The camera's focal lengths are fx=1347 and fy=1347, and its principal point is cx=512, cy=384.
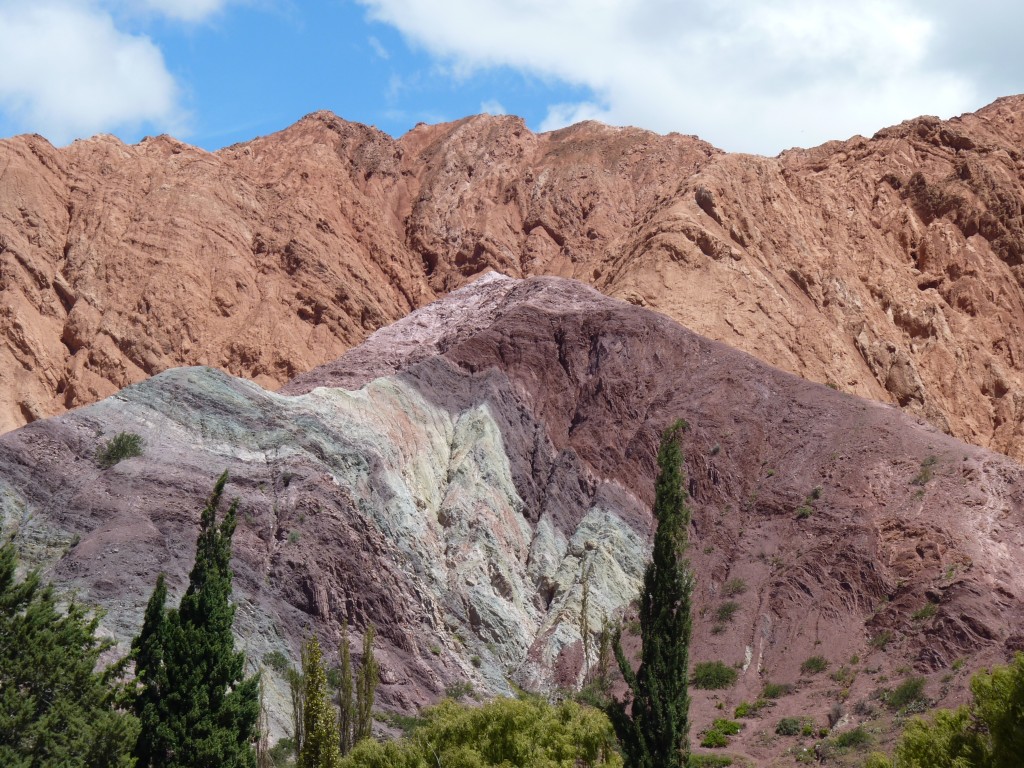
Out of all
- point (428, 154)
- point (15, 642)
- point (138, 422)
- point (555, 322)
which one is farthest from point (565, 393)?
point (428, 154)

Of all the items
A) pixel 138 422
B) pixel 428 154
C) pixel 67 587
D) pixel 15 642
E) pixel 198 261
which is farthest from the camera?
pixel 428 154

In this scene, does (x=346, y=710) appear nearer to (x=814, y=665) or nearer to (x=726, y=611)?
(x=814, y=665)

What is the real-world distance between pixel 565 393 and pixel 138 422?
53.8 feet

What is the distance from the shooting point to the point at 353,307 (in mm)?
64375

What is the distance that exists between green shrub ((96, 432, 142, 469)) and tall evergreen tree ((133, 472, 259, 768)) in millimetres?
13582

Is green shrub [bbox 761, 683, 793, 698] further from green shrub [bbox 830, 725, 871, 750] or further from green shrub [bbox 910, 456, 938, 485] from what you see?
green shrub [bbox 910, 456, 938, 485]

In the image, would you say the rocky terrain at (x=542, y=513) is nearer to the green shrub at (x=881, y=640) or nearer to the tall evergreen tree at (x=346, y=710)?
the green shrub at (x=881, y=640)

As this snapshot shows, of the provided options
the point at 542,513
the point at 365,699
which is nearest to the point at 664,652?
the point at 365,699

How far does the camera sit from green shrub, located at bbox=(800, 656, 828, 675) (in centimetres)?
3691

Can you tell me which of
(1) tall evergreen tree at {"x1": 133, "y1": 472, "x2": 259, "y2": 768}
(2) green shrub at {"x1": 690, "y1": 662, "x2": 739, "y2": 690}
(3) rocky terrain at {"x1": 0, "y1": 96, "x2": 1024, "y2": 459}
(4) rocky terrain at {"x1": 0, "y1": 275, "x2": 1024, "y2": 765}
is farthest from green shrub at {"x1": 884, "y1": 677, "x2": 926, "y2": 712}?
(3) rocky terrain at {"x1": 0, "y1": 96, "x2": 1024, "y2": 459}

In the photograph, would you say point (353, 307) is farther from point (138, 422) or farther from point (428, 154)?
point (138, 422)

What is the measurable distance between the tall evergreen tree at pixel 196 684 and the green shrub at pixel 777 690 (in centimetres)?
1637

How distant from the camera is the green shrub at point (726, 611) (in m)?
39.5

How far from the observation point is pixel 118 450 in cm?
3784
